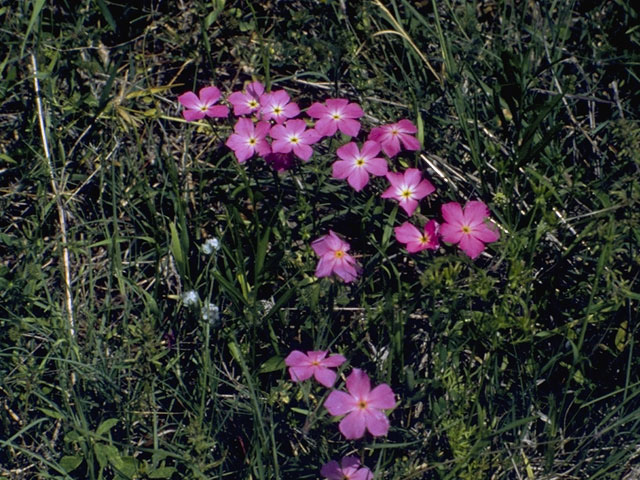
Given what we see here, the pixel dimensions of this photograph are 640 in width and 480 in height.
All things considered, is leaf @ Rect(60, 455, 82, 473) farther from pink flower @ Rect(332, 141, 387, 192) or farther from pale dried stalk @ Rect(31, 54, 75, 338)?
pink flower @ Rect(332, 141, 387, 192)

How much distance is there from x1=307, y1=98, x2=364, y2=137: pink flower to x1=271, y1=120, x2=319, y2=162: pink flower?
47 mm

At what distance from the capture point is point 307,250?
239cm

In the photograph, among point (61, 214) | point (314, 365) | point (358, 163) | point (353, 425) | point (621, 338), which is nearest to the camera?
point (353, 425)

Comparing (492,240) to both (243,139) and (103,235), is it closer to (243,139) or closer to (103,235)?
(243,139)

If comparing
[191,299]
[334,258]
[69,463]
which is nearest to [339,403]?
[334,258]

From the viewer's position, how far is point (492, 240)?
7.64ft

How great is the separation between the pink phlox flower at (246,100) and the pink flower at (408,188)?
599 millimetres

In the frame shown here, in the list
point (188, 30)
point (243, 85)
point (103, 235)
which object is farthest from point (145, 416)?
point (188, 30)

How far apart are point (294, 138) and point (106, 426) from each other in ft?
3.78

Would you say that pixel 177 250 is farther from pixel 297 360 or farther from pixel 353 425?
pixel 353 425

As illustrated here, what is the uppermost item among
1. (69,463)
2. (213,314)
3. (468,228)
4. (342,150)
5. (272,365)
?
(342,150)

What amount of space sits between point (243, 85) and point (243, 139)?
0.47 m

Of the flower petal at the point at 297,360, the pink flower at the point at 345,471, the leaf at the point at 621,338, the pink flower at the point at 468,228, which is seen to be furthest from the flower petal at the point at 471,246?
the pink flower at the point at 345,471

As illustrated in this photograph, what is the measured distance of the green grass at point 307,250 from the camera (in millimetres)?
2203
